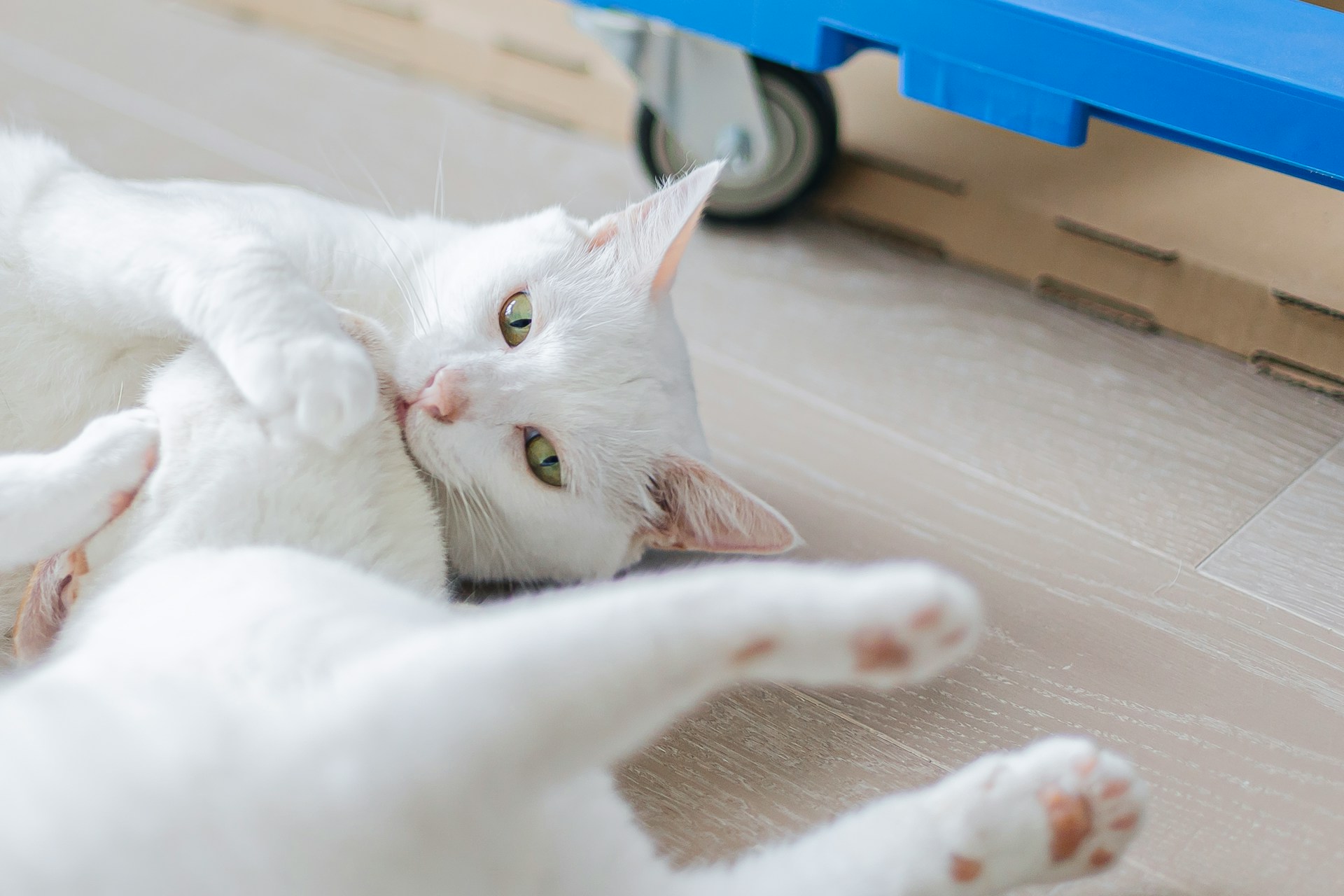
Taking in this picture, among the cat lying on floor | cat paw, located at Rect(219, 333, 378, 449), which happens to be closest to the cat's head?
cat paw, located at Rect(219, 333, 378, 449)

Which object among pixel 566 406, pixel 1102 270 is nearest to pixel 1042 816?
pixel 566 406

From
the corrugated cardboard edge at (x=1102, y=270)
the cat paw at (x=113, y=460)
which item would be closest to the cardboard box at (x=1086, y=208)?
the corrugated cardboard edge at (x=1102, y=270)

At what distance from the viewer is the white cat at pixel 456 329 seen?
86 cm

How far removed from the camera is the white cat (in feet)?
2.81

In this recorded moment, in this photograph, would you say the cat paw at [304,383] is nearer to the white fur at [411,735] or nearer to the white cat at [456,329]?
the white cat at [456,329]

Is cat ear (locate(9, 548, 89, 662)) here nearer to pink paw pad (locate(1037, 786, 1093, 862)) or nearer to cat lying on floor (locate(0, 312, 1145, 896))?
cat lying on floor (locate(0, 312, 1145, 896))

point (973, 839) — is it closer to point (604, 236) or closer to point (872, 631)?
point (872, 631)

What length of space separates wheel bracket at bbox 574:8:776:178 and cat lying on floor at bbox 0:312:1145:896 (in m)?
0.96

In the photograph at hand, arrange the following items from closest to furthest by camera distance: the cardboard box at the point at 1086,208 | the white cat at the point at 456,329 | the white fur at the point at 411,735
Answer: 1. the white fur at the point at 411,735
2. the white cat at the point at 456,329
3. the cardboard box at the point at 1086,208

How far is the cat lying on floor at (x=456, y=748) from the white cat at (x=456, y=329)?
0.70 feet

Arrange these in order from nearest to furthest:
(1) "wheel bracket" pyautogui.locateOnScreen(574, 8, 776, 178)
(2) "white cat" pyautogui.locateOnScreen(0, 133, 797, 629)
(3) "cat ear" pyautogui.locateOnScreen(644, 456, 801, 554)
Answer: (2) "white cat" pyautogui.locateOnScreen(0, 133, 797, 629) < (3) "cat ear" pyautogui.locateOnScreen(644, 456, 801, 554) < (1) "wheel bracket" pyautogui.locateOnScreen(574, 8, 776, 178)

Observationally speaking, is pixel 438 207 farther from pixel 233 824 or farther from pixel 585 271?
pixel 233 824

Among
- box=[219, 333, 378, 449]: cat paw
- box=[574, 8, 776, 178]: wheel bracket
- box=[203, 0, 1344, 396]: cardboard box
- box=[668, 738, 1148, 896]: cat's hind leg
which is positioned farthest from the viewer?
box=[574, 8, 776, 178]: wheel bracket

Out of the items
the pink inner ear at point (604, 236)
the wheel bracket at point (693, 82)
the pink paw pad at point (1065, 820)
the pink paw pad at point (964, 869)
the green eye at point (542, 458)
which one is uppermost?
the wheel bracket at point (693, 82)
